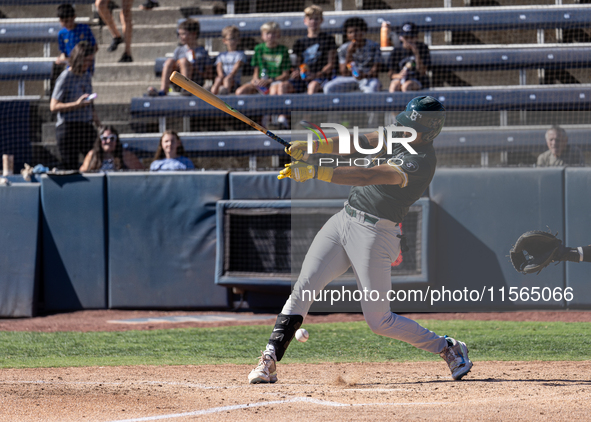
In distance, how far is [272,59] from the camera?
32.5 ft

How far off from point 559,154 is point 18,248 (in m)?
5.84

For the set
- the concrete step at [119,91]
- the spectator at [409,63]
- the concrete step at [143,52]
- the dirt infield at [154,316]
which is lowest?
the dirt infield at [154,316]

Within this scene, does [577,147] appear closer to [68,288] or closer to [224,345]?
[224,345]

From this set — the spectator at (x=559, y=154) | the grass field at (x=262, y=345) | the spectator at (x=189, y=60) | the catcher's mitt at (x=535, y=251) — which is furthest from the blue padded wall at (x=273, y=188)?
the spectator at (x=189, y=60)

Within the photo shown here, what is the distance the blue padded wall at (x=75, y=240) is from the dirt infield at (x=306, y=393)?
2.93 metres

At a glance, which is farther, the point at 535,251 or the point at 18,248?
the point at 18,248

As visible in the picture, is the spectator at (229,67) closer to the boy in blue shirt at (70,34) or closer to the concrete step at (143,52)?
the boy in blue shirt at (70,34)

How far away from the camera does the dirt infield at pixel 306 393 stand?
348 centimetres

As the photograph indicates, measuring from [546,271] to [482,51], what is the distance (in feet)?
14.6

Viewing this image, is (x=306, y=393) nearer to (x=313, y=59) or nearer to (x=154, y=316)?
(x=154, y=316)

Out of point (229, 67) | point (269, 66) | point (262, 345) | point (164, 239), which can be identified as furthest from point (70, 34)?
point (262, 345)

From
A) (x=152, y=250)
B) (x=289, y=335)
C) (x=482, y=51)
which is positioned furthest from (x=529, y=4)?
(x=289, y=335)

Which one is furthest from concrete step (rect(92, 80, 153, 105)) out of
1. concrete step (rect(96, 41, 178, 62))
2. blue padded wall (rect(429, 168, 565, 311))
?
blue padded wall (rect(429, 168, 565, 311))

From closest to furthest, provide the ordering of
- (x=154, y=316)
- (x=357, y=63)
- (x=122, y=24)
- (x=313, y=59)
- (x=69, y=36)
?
(x=154, y=316) → (x=357, y=63) → (x=313, y=59) → (x=69, y=36) → (x=122, y=24)
